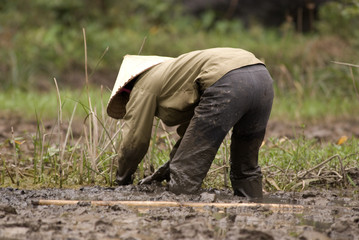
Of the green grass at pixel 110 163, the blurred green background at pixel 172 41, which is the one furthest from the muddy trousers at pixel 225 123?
the blurred green background at pixel 172 41

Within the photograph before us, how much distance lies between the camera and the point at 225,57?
12.8 ft

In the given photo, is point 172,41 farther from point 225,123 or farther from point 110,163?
point 225,123

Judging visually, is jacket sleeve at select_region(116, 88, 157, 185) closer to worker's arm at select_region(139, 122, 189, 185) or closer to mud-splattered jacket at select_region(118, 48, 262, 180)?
A: mud-splattered jacket at select_region(118, 48, 262, 180)

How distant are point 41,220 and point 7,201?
79 cm

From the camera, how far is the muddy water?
3.00m

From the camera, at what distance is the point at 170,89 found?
3.99 m

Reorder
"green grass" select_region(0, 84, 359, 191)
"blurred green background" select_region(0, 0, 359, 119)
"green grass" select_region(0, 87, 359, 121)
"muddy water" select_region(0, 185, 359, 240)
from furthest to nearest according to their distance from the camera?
"blurred green background" select_region(0, 0, 359, 119) < "green grass" select_region(0, 87, 359, 121) < "green grass" select_region(0, 84, 359, 191) < "muddy water" select_region(0, 185, 359, 240)

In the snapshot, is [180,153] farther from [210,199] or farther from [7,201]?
[7,201]

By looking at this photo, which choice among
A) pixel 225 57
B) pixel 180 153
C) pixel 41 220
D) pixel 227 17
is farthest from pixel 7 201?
pixel 227 17

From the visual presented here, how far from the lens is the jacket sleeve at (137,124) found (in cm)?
399

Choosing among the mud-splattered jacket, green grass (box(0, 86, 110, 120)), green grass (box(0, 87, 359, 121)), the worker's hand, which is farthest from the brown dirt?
green grass (box(0, 87, 359, 121))

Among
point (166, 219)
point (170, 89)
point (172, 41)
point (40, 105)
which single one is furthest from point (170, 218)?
point (172, 41)

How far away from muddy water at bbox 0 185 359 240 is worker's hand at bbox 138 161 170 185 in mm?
199

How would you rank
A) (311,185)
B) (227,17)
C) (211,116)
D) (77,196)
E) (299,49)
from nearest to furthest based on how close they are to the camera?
(211,116) < (77,196) < (311,185) < (299,49) < (227,17)
